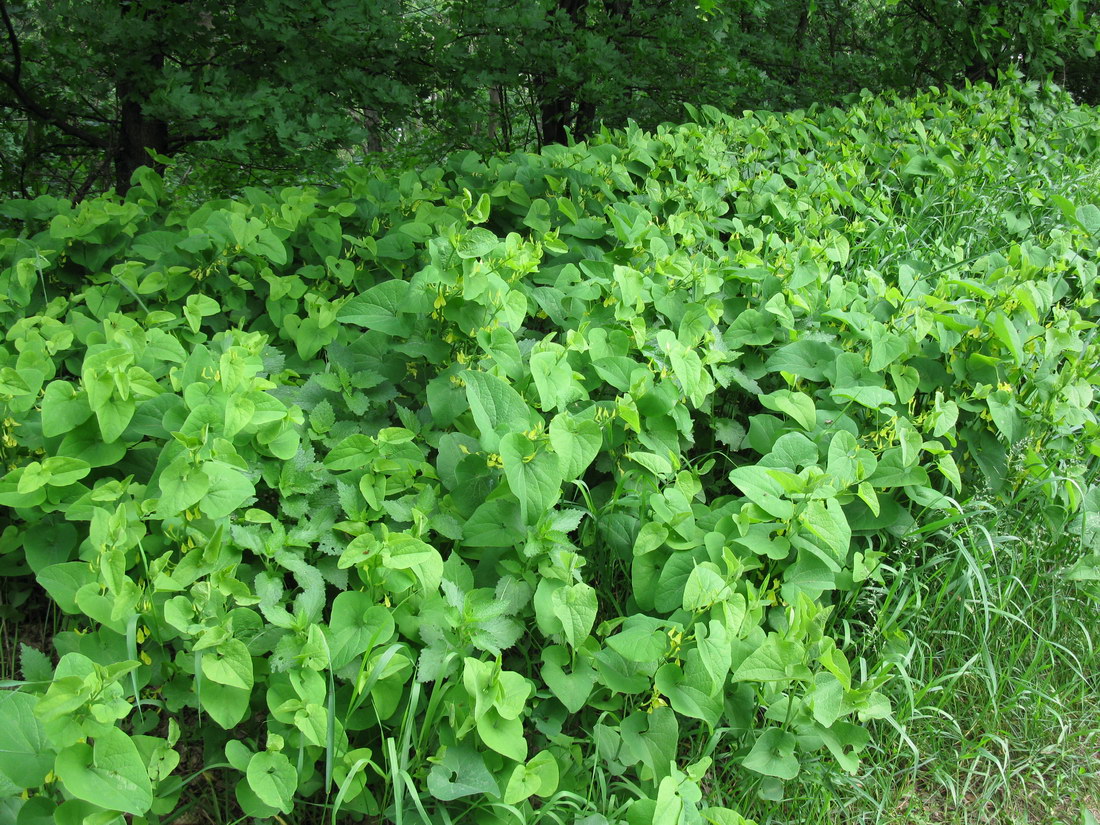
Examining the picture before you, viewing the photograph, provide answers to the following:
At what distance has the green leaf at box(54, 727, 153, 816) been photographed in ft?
3.99

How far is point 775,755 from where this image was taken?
160 cm

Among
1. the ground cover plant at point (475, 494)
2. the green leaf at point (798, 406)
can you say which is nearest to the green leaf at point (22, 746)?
the ground cover plant at point (475, 494)

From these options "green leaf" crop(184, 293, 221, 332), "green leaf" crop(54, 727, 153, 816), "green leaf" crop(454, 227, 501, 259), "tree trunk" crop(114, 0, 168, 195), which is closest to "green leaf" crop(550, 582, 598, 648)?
"green leaf" crop(54, 727, 153, 816)

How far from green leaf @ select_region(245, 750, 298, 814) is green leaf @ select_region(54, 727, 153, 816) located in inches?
6.3

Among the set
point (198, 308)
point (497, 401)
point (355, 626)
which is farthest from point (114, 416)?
point (497, 401)

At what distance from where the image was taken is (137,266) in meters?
2.41

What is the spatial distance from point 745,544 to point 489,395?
0.65 m

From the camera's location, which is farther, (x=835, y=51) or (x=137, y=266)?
(x=835, y=51)

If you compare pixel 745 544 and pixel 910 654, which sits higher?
pixel 745 544

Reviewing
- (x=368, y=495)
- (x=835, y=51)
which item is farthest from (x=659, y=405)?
(x=835, y=51)

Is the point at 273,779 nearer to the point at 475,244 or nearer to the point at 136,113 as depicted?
the point at 475,244

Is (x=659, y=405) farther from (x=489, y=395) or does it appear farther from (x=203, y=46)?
(x=203, y=46)

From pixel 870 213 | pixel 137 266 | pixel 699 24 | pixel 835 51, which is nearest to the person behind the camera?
pixel 137 266

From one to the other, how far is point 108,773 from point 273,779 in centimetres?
25
